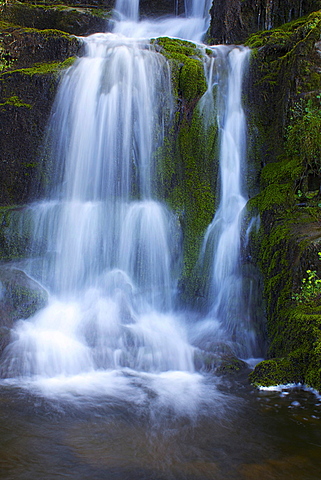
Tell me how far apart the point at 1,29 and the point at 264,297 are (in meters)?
10.1

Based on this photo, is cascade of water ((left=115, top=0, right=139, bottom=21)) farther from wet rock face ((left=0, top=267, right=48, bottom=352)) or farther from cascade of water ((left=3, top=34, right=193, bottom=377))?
wet rock face ((left=0, top=267, right=48, bottom=352))

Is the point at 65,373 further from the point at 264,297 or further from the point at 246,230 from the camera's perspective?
the point at 246,230

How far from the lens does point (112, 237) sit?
28.1 ft

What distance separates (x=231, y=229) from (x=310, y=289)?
2712mm

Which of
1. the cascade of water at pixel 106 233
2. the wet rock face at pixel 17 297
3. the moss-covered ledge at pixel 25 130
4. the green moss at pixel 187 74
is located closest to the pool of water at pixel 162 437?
the cascade of water at pixel 106 233

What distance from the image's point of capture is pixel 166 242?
28.1ft

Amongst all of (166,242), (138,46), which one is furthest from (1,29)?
(166,242)

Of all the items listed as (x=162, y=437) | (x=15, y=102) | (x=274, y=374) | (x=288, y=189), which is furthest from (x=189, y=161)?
(x=162, y=437)

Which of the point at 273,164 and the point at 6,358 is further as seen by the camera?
the point at 273,164

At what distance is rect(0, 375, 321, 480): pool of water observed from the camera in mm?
3336

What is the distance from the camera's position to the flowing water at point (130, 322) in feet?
12.0

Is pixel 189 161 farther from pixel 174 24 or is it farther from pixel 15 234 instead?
pixel 174 24

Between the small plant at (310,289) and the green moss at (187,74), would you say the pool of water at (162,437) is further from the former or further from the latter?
the green moss at (187,74)

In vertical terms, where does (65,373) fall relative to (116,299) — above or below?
below
